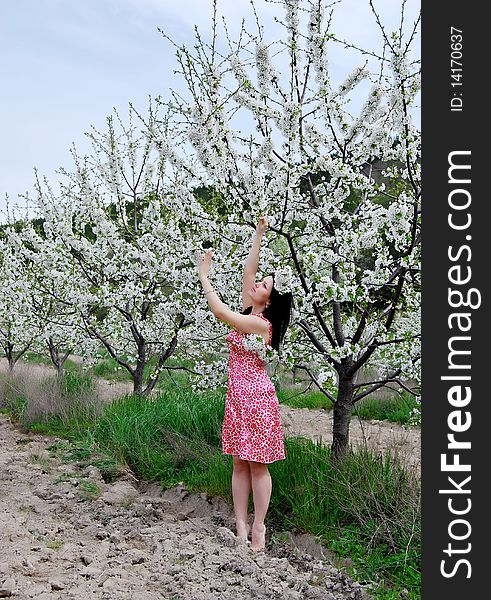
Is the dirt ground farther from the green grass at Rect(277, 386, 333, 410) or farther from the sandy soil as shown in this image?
the sandy soil

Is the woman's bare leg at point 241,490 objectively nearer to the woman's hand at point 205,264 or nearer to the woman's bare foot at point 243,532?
the woman's bare foot at point 243,532

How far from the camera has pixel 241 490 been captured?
371 cm

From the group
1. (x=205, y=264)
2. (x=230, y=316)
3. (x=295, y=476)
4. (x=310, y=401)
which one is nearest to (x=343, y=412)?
(x=295, y=476)

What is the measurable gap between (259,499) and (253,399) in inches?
23.4

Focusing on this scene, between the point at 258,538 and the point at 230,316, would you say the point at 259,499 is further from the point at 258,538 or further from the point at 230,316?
the point at 230,316

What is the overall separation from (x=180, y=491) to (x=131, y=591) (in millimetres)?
1595

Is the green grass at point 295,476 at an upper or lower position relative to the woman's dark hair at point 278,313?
lower

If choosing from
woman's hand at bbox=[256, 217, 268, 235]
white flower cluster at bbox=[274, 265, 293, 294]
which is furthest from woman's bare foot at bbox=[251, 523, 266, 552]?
woman's hand at bbox=[256, 217, 268, 235]

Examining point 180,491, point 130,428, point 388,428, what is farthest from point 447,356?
point 388,428

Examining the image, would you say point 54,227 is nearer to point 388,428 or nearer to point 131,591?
point 388,428

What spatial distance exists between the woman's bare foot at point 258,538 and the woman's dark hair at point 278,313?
1.08 meters

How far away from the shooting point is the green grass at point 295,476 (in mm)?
3332

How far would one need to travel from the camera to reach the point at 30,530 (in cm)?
385

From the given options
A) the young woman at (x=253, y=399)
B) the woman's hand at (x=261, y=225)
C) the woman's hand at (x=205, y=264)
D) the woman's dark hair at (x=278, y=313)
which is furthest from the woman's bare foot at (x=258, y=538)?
the woman's hand at (x=261, y=225)
